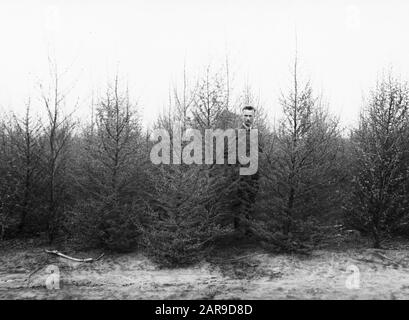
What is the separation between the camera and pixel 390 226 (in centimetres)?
944

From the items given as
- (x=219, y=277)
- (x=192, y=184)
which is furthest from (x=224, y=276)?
(x=192, y=184)

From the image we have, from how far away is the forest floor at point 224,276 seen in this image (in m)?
7.04

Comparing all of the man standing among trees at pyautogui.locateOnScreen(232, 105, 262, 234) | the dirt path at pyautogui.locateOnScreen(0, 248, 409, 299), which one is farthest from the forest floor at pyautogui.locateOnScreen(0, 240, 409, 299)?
the man standing among trees at pyautogui.locateOnScreen(232, 105, 262, 234)

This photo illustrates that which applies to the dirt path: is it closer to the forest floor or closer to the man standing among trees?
the forest floor

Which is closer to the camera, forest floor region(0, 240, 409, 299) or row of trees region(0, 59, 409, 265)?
forest floor region(0, 240, 409, 299)

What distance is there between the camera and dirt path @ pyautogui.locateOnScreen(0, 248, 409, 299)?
701 cm

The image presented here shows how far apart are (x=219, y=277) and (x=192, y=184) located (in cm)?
248

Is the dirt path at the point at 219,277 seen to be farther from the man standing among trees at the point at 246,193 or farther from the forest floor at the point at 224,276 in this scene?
the man standing among trees at the point at 246,193

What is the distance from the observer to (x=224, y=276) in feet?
26.9

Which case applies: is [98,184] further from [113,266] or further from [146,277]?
[146,277]

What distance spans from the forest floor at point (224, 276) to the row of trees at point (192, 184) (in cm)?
58

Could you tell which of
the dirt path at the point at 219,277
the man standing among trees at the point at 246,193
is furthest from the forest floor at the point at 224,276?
the man standing among trees at the point at 246,193

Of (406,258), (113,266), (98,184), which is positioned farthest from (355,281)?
(98,184)

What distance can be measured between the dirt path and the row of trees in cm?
67
